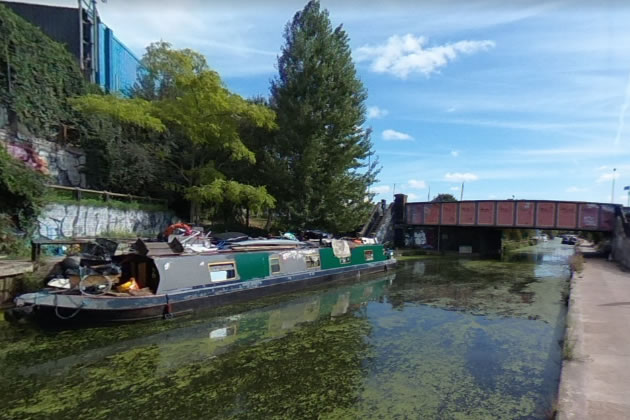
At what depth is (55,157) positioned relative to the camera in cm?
1399

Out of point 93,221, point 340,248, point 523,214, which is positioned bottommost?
point 340,248

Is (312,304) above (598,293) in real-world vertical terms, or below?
below

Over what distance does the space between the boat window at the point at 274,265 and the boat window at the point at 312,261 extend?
138 centimetres

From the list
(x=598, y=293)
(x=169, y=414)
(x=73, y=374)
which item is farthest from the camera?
(x=598, y=293)

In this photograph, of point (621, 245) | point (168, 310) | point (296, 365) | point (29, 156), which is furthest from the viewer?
point (621, 245)

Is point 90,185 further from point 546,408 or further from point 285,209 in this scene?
point 546,408

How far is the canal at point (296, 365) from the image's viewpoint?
4.73 meters

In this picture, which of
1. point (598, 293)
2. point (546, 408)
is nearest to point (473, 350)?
point (546, 408)

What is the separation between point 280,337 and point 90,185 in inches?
430

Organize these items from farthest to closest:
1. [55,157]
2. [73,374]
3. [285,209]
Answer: [285,209], [55,157], [73,374]

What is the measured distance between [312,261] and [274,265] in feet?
6.11

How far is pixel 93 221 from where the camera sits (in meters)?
12.9

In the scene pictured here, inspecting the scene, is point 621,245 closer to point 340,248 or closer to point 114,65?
point 340,248

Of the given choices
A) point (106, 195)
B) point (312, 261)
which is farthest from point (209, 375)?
point (106, 195)
